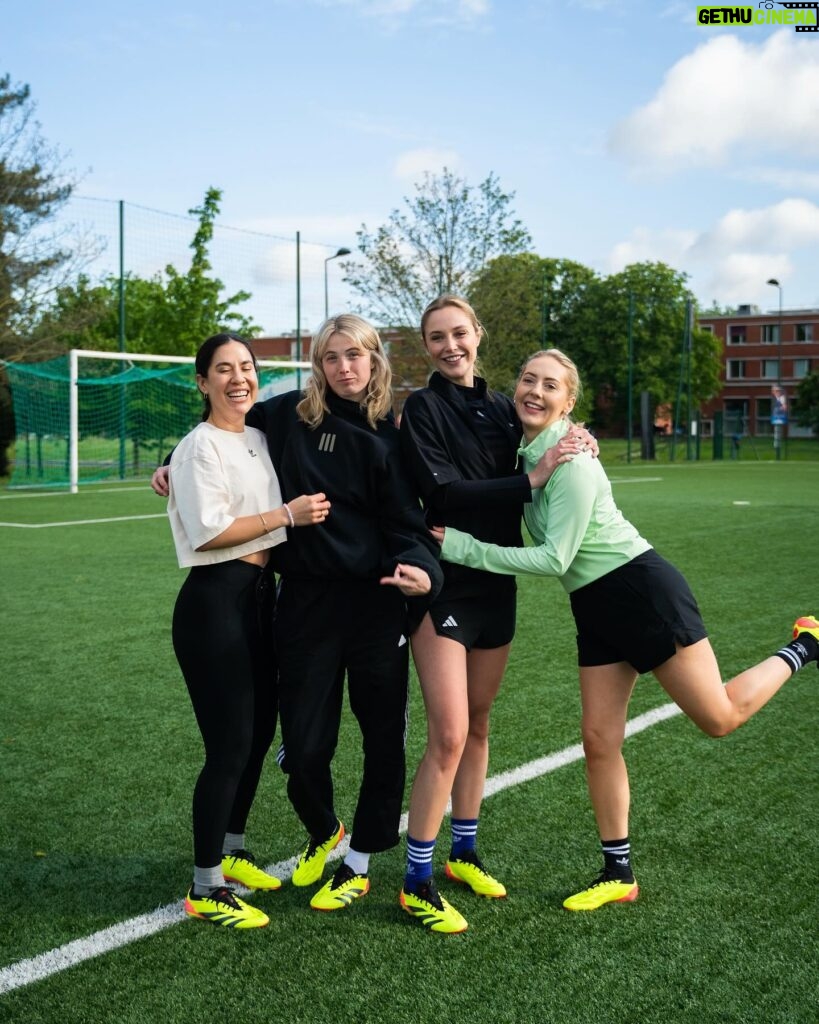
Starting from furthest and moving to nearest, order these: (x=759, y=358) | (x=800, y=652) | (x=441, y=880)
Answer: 1. (x=759, y=358)
2. (x=800, y=652)
3. (x=441, y=880)

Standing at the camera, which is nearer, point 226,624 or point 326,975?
point 326,975

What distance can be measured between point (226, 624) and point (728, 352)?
284ft

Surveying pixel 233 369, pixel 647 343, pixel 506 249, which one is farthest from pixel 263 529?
pixel 647 343

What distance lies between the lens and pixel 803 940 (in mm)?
2994

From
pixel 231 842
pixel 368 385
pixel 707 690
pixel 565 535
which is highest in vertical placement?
pixel 368 385

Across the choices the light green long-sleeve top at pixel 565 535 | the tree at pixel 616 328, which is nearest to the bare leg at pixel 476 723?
the light green long-sleeve top at pixel 565 535

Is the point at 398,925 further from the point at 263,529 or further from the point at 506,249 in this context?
the point at 506,249

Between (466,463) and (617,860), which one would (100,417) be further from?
(617,860)

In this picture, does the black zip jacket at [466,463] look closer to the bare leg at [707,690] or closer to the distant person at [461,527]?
the distant person at [461,527]

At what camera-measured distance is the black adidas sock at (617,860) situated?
3.34 meters

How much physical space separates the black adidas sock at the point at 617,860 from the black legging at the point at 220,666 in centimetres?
118

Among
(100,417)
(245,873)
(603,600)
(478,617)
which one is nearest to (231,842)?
(245,873)

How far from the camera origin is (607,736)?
3320mm

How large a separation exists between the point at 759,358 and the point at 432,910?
8552cm
